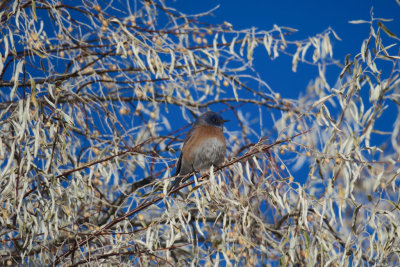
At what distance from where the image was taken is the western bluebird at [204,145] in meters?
→ 4.05

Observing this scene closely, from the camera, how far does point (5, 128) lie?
3.09 m

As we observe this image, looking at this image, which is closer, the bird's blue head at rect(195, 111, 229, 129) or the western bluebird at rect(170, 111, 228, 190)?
the western bluebird at rect(170, 111, 228, 190)

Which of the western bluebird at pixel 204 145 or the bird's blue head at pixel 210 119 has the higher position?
the bird's blue head at pixel 210 119

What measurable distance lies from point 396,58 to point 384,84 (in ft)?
0.70

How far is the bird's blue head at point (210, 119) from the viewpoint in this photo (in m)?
4.18

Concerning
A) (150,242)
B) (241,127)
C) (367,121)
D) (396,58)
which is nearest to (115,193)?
(241,127)

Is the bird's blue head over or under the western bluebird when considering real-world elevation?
over

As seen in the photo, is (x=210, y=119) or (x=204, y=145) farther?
(x=210, y=119)

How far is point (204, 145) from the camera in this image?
13.4 ft

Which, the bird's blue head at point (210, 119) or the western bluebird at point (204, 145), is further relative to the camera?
the bird's blue head at point (210, 119)

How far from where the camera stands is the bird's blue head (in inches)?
165

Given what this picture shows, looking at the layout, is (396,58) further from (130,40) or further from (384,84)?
(130,40)

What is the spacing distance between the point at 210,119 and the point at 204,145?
245 mm

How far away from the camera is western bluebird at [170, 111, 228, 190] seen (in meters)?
4.05
